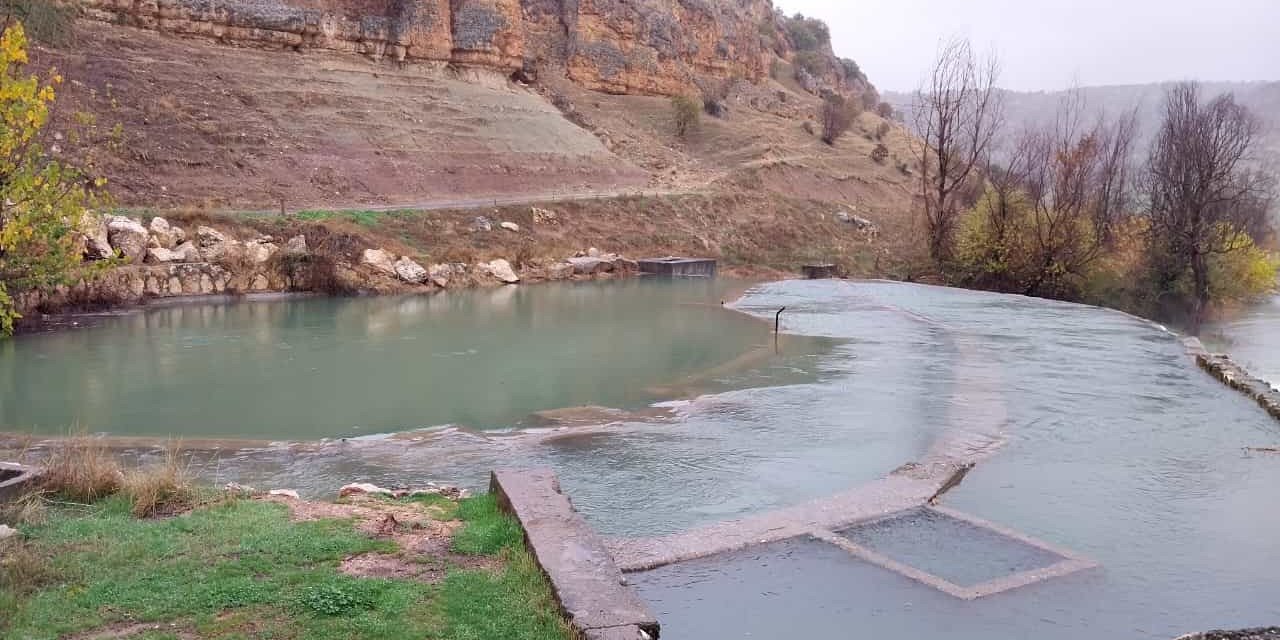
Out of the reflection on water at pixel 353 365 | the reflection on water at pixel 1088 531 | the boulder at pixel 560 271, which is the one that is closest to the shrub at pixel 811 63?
the boulder at pixel 560 271

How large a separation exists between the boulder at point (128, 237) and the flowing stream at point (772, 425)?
2177 mm

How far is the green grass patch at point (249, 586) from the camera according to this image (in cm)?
435

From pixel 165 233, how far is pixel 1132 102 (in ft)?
506

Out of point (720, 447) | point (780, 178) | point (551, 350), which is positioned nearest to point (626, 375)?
point (551, 350)

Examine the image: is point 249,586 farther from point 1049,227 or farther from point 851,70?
point 851,70

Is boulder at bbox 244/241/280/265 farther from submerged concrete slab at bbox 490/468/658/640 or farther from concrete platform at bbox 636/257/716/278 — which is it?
submerged concrete slab at bbox 490/468/658/640

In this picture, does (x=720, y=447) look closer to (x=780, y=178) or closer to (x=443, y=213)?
(x=443, y=213)

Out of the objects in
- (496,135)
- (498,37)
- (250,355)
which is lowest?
(250,355)

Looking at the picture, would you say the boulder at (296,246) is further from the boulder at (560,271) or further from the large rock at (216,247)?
the boulder at (560,271)

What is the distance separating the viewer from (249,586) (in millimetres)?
4777

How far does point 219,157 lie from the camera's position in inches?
1133

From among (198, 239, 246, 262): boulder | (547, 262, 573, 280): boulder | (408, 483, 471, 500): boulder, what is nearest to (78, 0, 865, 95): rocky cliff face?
(198, 239, 246, 262): boulder

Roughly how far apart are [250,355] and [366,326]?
12.2 ft

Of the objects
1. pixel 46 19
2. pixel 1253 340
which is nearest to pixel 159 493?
pixel 1253 340
